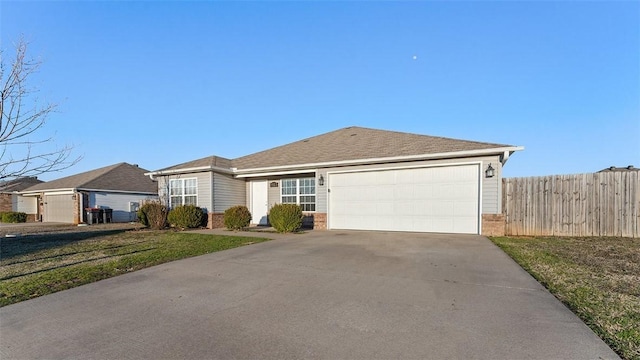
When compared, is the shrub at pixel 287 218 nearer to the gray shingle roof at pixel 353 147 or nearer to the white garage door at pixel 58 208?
the gray shingle roof at pixel 353 147

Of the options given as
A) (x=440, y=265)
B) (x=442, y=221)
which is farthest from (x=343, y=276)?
(x=442, y=221)

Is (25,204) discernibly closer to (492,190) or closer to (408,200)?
(408,200)

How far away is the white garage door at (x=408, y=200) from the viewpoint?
34.5ft

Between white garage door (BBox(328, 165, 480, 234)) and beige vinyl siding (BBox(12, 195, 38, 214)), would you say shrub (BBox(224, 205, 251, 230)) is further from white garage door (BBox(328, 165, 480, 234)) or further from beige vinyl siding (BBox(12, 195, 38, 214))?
beige vinyl siding (BBox(12, 195, 38, 214))

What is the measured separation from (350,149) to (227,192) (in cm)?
689

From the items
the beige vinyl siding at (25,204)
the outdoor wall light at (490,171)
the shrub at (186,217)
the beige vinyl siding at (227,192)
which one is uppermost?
the outdoor wall light at (490,171)

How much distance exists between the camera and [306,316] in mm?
3443

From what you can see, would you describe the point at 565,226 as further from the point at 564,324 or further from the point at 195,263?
the point at 195,263

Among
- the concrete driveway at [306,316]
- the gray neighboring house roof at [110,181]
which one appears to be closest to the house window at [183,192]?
the concrete driveway at [306,316]

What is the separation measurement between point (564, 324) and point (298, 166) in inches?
432

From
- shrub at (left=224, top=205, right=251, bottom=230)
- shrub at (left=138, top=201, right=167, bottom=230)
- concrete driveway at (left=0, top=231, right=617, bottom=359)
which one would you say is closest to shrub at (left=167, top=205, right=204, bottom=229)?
shrub at (left=138, top=201, right=167, bottom=230)

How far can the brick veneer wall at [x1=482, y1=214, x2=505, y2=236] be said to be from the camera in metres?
10.0

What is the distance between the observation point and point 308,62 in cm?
1342

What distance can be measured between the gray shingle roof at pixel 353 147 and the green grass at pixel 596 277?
3.75 m
